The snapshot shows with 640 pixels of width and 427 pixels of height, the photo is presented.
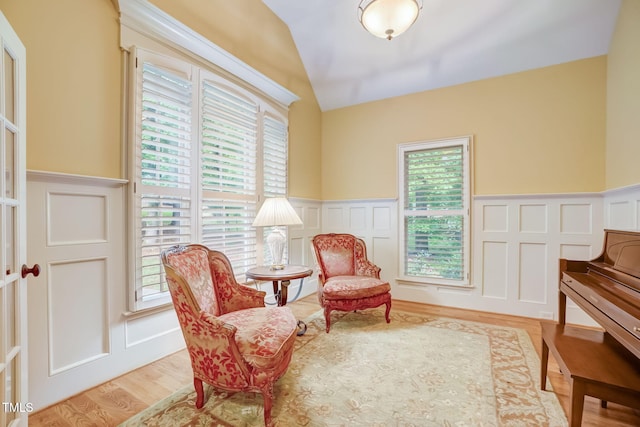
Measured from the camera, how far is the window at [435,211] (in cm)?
360

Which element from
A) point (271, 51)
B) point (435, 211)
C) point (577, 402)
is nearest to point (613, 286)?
point (577, 402)

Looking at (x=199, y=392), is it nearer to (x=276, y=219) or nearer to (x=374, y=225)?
(x=276, y=219)

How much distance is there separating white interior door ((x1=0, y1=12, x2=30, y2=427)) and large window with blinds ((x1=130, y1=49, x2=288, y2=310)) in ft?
2.65

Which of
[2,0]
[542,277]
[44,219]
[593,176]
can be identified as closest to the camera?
[2,0]

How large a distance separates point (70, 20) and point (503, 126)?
164 inches

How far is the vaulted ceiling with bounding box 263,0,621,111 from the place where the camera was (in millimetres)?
2818

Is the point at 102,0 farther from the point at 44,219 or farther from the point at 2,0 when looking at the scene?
the point at 44,219

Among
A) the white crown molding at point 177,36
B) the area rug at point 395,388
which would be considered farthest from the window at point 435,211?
the white crown molding at point 177,36

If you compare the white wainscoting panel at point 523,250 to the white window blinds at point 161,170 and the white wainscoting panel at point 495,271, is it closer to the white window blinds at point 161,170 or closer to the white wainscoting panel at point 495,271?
the white wainscoting panel at point 495,271

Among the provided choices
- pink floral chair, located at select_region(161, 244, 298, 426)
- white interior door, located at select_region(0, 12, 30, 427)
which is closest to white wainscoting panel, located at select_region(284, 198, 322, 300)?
pink floral chair, located at select_region(161, 244, 298, 426)

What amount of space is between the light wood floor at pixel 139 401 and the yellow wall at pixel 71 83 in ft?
4.85

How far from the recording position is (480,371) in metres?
2.09

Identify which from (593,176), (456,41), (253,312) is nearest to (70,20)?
(253,312)

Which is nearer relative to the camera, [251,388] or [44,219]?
[251,388]
